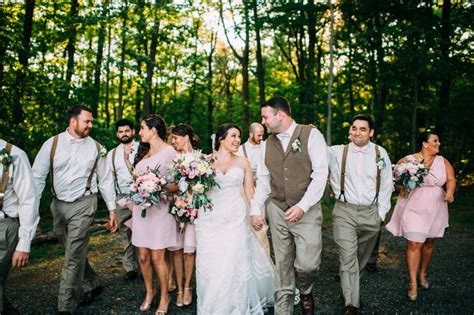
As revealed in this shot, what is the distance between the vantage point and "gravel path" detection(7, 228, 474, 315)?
5.34m

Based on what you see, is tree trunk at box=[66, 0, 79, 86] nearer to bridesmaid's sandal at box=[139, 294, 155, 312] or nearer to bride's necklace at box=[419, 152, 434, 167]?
bridesmaid's sandal at box=[139, 294, 155, 312]

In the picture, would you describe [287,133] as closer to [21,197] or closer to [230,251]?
[230,251]

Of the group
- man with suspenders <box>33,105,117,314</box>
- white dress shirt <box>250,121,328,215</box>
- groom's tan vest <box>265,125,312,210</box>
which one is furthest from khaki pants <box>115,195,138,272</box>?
groom's tan vest <box>265,125,312,210</box>

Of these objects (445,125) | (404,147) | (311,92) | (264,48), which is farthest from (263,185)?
(264,48)

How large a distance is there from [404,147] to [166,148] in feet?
60.5

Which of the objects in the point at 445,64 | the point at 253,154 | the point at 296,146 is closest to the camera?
the point at 296,146

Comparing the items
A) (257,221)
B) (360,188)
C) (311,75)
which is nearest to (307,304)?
(257,221)

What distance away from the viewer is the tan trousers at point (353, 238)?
498 cm

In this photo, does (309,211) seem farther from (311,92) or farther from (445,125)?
(311,92)

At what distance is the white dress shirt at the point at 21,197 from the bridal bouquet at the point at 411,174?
4967mm

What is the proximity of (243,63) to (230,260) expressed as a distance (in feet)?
70.3

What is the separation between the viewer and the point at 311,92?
67.6 ft

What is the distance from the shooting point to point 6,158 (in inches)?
156

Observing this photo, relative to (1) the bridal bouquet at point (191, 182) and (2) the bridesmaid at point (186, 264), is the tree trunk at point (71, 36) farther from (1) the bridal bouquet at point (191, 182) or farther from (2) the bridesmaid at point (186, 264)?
(1) the bridal bouquet at point (191, 182)
